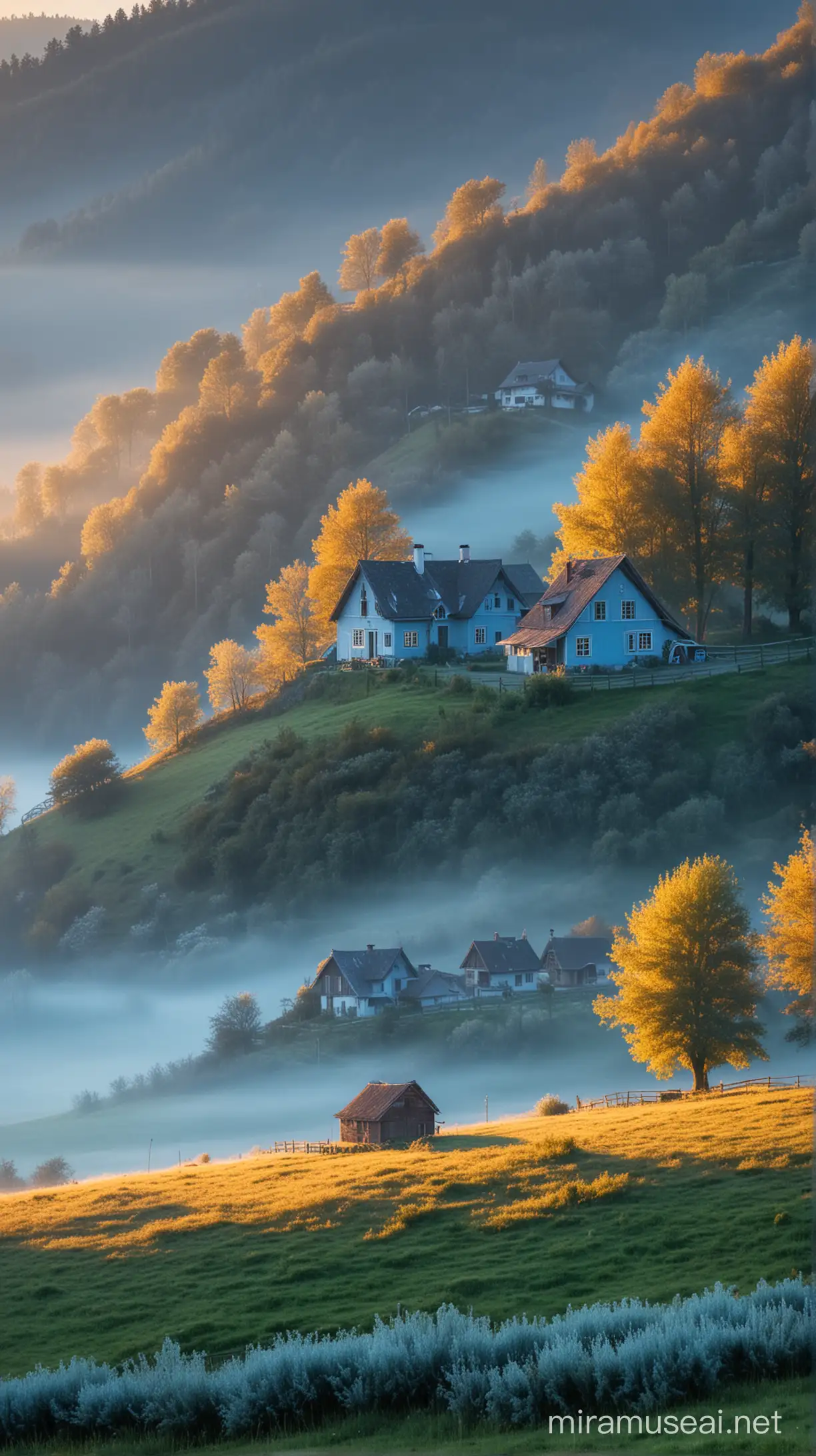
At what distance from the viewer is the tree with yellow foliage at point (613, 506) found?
7175 centimetres

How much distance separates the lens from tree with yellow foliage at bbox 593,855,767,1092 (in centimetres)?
4891

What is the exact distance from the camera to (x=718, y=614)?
76750 millimetres

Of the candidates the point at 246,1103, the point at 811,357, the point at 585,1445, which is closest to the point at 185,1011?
the point at 246,1103

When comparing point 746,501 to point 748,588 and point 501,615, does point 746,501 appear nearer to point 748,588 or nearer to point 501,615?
point 748,588

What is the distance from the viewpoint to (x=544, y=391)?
17138 centimetres

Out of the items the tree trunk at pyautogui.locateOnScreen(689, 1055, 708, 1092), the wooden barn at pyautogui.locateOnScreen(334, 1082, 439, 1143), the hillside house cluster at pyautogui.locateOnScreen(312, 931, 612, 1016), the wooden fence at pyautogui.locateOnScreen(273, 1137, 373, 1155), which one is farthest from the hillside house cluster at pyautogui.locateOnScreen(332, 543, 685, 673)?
the wooden fence at pyautogui.locateOnScreen(273, 1137, 373, 1155)

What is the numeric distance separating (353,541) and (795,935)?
44101 mm

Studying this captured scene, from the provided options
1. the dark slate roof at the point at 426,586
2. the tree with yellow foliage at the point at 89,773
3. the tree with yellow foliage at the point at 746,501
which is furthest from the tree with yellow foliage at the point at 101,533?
the tree with yellow foliage at the point at 746,501

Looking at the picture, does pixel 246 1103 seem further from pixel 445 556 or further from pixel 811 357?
pixel 445 556

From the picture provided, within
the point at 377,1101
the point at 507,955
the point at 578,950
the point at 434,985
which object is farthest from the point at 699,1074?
the point at 434,985

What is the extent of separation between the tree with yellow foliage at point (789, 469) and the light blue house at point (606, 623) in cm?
599

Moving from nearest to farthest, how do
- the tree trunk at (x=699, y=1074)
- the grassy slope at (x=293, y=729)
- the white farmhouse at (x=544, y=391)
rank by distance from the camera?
the tree trunk at (x=699, y=1074), the grassy slope at (x=293, y=729), the white farmhouse at (x=544, y=391)

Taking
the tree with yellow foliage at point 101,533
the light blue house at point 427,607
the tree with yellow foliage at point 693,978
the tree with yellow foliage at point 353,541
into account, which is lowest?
the tree with yellow foliage at point 693,978

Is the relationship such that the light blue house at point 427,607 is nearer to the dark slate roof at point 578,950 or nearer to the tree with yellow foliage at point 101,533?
the dark slate roof at point 578,950
